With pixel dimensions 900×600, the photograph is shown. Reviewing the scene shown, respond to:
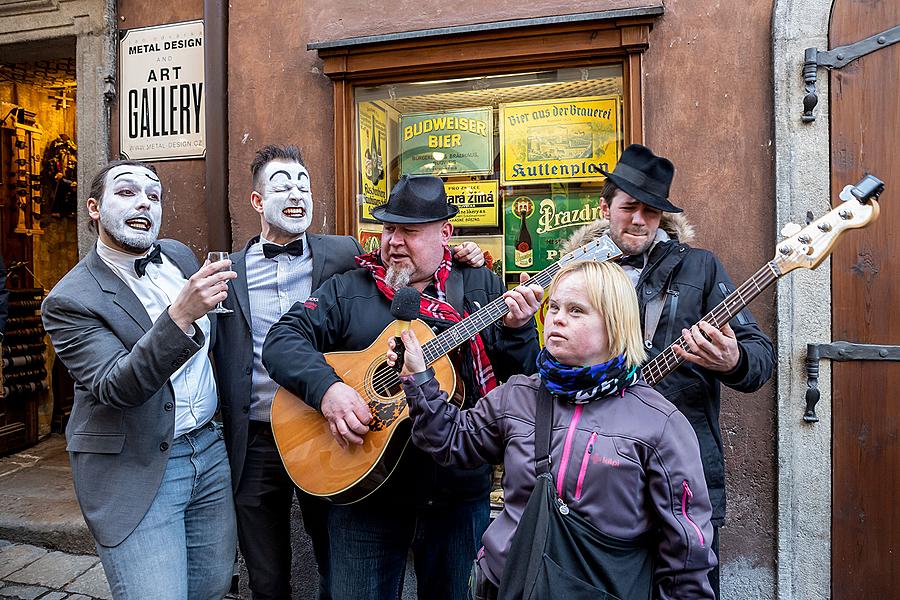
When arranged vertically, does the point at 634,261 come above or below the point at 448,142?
below

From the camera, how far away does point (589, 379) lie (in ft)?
5.95

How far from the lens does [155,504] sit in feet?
7.84

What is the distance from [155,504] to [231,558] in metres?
0.41

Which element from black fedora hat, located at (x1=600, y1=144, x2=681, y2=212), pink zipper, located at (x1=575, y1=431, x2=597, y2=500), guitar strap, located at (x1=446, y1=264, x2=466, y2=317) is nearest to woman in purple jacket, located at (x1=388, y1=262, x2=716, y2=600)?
pink zipper, located at (x1=575, y1=431, x2=597, y2=500)

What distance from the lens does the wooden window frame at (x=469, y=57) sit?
3512 mm

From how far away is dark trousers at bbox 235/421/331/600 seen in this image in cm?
283

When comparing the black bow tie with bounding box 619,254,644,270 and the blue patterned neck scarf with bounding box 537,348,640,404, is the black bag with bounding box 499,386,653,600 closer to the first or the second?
the blue patterned neck scarf with bounding box 537,348,640,404

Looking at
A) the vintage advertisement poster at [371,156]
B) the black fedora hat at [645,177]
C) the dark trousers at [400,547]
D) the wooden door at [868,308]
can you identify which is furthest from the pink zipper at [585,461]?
the vintage advertisement poster at [371,156]

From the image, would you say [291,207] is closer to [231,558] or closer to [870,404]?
[231,558]

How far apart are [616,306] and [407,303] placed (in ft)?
2.82

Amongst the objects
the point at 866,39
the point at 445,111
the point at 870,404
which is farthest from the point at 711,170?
the point at 445,111

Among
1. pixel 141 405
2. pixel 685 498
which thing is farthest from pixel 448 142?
pixel 685 498

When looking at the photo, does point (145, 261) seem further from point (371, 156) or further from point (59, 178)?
point (59, 178)

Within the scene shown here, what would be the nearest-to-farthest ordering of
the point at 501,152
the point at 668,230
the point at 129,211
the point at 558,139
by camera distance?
the point at 129,211, the point at 668,230, the point at 558,139, the point at 501,152
